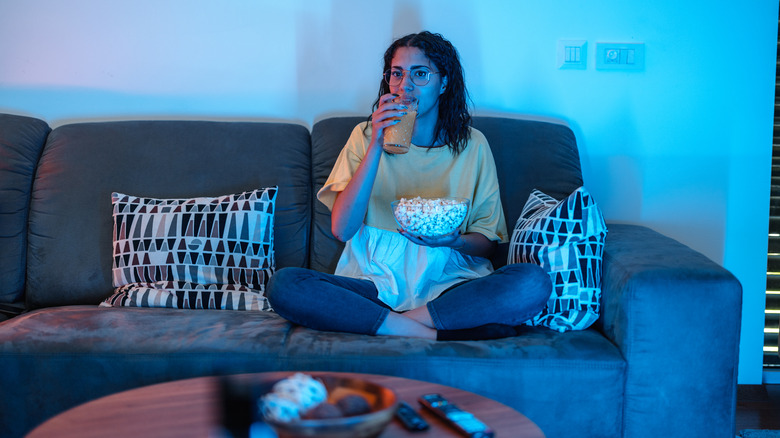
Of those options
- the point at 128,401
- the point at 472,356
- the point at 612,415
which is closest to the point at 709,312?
the point at 612,415

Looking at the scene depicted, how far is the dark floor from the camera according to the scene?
80.5 inches

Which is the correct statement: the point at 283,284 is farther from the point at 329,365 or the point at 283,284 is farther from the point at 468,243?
the point at 468,243

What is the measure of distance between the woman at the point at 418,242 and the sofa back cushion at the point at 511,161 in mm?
140

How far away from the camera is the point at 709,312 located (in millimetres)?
1481

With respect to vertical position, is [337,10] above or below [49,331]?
above

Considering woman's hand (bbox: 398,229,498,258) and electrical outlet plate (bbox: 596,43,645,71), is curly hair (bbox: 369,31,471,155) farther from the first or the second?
electrical outlet plate (bbox: 596,43,645,71)

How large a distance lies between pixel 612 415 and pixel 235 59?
1682 mm

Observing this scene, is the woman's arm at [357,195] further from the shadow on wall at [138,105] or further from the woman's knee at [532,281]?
the shadow on wall at [138,105]

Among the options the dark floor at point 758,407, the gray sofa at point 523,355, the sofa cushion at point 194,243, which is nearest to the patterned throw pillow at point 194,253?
the sofa cushion at point 194,243

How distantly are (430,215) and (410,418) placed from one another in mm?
706

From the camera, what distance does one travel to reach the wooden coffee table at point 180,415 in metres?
0.93

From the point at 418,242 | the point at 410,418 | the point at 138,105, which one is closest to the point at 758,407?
the point at 418,242

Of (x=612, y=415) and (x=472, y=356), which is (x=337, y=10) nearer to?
(x=472, y=356)

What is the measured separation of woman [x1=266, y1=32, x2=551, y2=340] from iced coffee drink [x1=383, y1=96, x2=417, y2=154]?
2 centimetres
